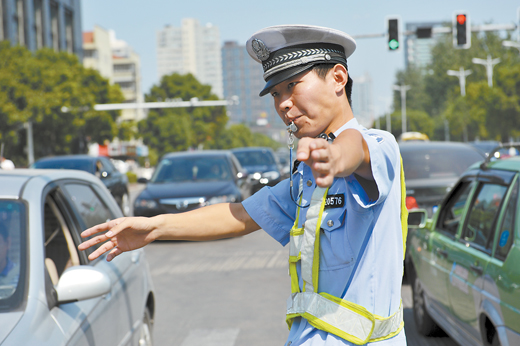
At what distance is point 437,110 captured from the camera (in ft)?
327

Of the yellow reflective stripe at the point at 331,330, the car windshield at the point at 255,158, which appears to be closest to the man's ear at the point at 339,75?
the yellow reflective stripe at the point at 331,330

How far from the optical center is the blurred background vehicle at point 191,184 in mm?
12016

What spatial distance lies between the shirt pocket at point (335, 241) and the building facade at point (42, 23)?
159ft

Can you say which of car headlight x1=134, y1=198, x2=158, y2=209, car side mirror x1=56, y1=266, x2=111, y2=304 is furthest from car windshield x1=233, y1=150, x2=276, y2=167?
car side mirror x1=56, y1=266, x2=111, y2=304

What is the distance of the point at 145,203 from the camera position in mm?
12109

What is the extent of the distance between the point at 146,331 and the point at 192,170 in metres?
9.23

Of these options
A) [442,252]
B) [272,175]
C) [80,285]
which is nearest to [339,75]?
[80,285]

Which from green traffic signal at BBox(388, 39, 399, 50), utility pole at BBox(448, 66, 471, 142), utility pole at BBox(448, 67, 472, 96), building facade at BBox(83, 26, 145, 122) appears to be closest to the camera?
green traffic signal at BBox(388, 39, 399, 50)

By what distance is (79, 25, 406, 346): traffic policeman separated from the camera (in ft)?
6.25

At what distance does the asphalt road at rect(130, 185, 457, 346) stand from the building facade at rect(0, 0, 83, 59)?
4086 cm

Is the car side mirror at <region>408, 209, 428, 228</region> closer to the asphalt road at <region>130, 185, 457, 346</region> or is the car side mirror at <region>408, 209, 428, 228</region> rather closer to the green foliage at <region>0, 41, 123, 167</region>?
the asphalt road at <region>130, 185, 457, 346</region>

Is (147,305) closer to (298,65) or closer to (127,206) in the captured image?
(298,65)

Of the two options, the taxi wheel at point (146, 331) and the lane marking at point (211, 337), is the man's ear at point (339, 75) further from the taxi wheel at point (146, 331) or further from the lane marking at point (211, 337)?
the lane marking at point (211, 337)

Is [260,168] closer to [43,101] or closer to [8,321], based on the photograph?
[43,101]
